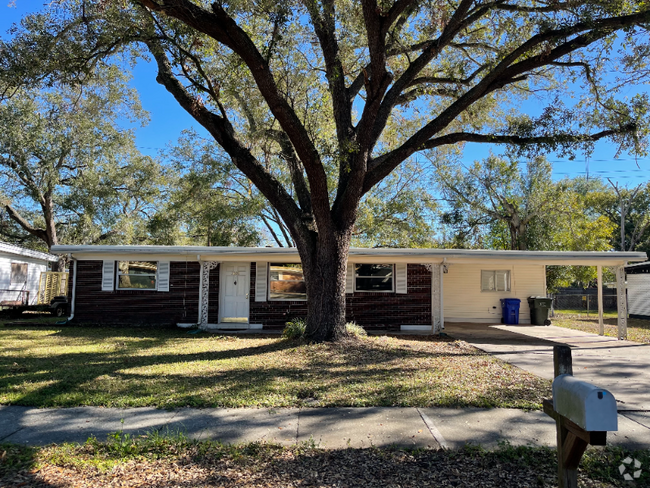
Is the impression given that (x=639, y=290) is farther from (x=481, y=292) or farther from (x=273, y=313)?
(x=273, y=313)

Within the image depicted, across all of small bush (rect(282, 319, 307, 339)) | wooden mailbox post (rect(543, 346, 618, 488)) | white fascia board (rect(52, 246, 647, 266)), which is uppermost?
white fascia board (rect(52, 246, 647, 266))

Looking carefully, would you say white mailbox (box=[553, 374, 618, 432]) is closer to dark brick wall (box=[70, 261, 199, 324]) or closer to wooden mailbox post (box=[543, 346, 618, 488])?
wooden mailbox post (box=[543, 346, 618, 488])

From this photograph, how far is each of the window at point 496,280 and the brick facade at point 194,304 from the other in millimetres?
4363

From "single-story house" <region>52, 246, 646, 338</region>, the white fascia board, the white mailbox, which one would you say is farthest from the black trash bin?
the white mailbox

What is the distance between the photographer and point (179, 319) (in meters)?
15.2

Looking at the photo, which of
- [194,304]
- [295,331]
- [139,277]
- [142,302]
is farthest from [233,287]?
[295,331]

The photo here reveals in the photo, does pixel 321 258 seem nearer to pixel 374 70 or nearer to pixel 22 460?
pixel 374 70

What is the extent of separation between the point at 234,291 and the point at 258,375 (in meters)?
8.16

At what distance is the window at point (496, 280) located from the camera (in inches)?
715

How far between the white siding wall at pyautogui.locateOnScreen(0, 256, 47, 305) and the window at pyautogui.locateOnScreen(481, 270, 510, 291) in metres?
20.7

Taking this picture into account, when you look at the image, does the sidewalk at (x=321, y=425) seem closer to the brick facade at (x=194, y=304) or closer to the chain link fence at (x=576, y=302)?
the brick facade at (x=194, y=304)

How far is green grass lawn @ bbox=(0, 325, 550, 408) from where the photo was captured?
6035mm

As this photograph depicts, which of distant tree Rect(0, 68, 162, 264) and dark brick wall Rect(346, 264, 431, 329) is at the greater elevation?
distant tree Rect(0, 68, 162, 264)

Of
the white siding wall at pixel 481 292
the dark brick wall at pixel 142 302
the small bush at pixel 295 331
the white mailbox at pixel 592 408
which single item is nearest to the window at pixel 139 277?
the dark brick wall at pixel 142 302
